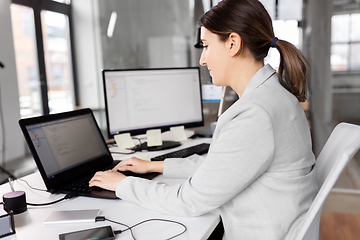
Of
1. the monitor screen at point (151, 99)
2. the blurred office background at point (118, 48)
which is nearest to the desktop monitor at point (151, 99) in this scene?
the monitor screen at point (151, 99)

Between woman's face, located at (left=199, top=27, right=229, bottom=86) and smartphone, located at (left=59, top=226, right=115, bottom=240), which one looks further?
woman's face, located at (left=199, top=27, right=229, bottom=86)

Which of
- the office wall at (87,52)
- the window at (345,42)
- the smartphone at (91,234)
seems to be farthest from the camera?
the office wall at (87,52)

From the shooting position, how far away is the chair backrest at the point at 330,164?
746 millimetres

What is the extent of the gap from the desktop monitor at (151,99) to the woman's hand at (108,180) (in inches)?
22.4

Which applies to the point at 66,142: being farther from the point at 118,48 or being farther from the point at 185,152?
the point at 118,48

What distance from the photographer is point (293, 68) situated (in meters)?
0.92

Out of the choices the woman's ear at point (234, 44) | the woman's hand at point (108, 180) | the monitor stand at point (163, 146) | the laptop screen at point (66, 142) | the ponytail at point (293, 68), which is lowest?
the monitor stand at point (163, 146)

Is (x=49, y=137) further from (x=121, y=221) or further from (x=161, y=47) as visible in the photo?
(x=161, y=47)

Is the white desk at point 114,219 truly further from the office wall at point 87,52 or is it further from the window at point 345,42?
the office wall at point 87,52

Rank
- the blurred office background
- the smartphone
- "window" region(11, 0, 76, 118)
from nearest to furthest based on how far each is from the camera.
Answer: the smartphone < the blurred office background < "window" region(11, 0, 76, 118)

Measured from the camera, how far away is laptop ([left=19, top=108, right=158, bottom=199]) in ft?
3.43

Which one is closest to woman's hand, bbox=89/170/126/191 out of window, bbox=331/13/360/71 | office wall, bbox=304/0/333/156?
office wall, bbox=304/0/333/156

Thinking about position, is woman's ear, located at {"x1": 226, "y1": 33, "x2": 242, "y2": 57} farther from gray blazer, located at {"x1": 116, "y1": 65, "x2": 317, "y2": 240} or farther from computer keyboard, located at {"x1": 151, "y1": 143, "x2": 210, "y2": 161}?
computer keyboard, located at {"x1": 151, "y1": 143, "x2": 210, "y2": 161}

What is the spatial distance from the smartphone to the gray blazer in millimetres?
152
